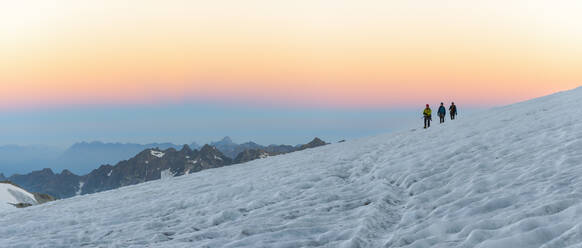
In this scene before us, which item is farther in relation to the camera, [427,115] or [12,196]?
[12,196]

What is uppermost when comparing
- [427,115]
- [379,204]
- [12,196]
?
[427,115]

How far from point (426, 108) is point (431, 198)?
22051 mm

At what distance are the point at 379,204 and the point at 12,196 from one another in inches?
6595

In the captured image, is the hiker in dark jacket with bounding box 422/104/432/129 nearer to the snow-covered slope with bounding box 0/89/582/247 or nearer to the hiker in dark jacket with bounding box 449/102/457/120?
the hiker in dark jacket with bounding box 449/102/457/120

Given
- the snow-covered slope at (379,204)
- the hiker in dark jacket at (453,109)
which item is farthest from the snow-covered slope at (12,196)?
the hiker in dark jacket at (453,109)

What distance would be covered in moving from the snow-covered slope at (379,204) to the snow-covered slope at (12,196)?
143844 mm

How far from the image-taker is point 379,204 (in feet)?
40.3

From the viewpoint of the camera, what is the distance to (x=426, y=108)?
108 ft

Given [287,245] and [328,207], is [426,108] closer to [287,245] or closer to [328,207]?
[328,207]

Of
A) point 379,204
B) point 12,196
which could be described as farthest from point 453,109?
point 12,196

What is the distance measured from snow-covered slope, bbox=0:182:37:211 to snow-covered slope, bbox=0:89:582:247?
144m

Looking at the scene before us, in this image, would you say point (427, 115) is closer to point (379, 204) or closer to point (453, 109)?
point (453, 109)

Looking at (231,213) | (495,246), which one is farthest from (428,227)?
(231,213)

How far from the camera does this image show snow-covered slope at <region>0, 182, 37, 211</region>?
139 m
